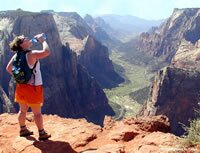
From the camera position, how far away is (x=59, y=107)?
101 m

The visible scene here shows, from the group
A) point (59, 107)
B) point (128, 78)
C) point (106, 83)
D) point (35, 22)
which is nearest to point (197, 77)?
point (59, 107)

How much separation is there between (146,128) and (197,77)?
193ft

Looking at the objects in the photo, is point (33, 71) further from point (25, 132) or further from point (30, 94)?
point (25, 132)

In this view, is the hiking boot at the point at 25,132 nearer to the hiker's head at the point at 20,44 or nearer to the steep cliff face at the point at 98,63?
the hiker's head at the point at 20,44

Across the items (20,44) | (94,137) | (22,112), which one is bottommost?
(94,137)

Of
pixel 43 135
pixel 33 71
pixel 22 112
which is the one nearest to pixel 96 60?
pixel 22 112

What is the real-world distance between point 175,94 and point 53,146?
206ft

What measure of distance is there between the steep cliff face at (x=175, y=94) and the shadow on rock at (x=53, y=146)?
191 feet

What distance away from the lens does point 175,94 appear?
73562 millimetres

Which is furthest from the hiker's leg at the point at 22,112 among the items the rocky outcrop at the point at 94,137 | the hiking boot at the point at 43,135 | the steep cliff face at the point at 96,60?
the steep cliff face at the point at 96,60

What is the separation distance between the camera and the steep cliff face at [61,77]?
345ft

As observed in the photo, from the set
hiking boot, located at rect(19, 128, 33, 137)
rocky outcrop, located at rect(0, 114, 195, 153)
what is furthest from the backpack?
rocky outcrop, located at rect(0, 114, 195, 153)

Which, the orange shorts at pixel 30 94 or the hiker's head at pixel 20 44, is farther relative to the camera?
the orange shorts at pixel 30 94

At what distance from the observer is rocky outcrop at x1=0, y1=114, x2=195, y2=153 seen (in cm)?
1175
